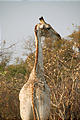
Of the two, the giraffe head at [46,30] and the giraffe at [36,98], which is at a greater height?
the giraffe head at [46,30]

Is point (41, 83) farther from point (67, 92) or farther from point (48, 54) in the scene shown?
point (48, 54)

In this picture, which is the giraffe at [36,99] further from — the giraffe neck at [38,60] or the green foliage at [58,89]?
the green foliage at [58,89]

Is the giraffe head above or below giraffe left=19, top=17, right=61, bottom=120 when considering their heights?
above

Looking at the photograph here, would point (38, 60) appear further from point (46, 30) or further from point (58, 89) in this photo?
point (58, 89)

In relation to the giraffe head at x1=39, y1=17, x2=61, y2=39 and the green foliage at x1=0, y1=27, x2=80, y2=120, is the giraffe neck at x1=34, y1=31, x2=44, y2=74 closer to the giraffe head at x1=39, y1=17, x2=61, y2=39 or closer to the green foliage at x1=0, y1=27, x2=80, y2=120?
the giraffe head at x1=39, y1=17, x2=61, y2=39

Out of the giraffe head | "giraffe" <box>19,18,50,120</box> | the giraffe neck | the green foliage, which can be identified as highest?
the giraffe head

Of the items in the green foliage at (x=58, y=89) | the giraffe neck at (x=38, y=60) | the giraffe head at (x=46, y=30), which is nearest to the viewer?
the giraffe neck at (x=38, y=60)

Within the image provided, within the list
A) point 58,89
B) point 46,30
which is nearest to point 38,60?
point 46,30

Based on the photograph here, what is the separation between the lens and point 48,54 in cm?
627

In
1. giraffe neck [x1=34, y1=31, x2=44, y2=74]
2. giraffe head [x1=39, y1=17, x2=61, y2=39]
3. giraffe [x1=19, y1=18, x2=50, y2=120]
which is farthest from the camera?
giraffe head [x1=39, y1=17, x2=61, y2=39]

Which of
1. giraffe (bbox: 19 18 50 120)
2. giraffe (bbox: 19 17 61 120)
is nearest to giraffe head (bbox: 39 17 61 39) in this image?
giraffe (bbox: 19 17 61 120)

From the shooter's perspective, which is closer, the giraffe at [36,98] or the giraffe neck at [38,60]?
the giraffe at [36,98]

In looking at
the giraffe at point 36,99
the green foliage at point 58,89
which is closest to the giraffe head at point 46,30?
the giraffe at point 36,99

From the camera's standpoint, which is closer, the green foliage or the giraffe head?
the giraffe head
